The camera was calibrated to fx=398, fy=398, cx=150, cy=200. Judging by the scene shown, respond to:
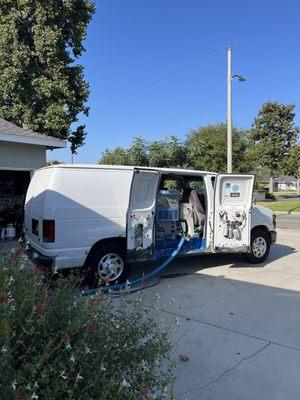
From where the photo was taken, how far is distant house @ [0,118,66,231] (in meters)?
11.9

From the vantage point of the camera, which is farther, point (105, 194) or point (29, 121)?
point (29, 121)

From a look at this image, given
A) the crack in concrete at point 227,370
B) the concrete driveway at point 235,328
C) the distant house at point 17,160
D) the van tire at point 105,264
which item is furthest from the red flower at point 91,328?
the distant house at point 17,160

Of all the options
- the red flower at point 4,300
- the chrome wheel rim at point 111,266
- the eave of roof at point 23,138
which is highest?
the eave of roof at point 23,138

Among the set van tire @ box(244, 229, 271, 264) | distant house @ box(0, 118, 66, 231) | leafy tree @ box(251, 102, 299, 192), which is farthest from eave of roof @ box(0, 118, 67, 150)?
leafy tree @ box(251, 102, 299, 192)

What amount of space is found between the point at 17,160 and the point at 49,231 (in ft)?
21.5

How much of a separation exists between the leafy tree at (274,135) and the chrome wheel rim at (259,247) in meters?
33.7

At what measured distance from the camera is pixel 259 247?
923cm

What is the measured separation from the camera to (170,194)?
27.8ft

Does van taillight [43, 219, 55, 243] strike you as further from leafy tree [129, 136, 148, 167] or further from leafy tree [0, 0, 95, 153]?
leafy tree [129, 136, 148, 167]

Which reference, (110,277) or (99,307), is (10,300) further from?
(110,277)

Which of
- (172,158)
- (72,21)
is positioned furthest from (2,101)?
(172,158)

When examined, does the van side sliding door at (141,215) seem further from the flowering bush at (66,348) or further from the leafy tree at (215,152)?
the leafy tree at (215,152)

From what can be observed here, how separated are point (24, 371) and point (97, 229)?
4.56 m

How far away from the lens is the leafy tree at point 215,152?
32.1 m
